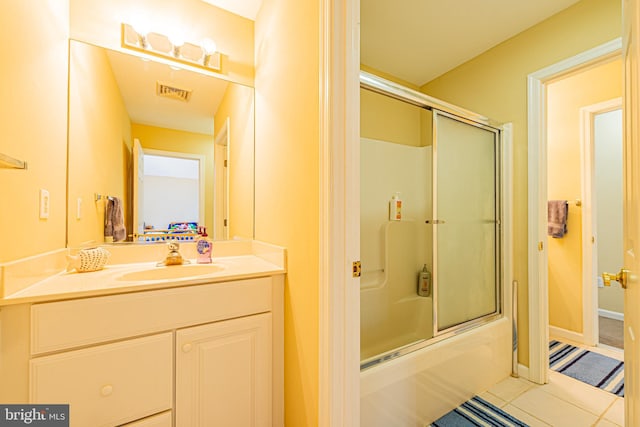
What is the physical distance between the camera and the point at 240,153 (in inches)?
70.7

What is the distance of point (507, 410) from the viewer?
153 centimetres

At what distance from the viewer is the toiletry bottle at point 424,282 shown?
214 cm

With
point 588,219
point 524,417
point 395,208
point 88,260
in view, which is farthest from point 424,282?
point 88,260

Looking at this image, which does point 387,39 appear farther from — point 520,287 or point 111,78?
point 520,287

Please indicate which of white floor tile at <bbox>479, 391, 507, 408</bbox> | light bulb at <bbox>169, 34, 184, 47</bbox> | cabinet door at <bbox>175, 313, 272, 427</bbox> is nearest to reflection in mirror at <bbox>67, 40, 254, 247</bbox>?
light bulb at <bbox>169, 34, 184, 47</bbox>

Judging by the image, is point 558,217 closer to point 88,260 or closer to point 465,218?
point 465,218

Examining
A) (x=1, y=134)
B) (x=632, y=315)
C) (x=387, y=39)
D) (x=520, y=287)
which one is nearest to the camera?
(x=632, y=315)

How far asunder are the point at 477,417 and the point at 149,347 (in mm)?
1715

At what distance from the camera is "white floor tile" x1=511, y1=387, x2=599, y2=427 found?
1.44 m

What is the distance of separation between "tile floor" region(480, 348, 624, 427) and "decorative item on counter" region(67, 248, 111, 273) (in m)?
2.30

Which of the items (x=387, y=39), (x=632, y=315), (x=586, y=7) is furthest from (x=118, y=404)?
(x=586, y=7)

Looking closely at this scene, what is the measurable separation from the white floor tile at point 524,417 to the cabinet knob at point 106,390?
1980 mm

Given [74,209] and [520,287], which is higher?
[74,209]

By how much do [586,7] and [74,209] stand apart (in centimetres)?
312
